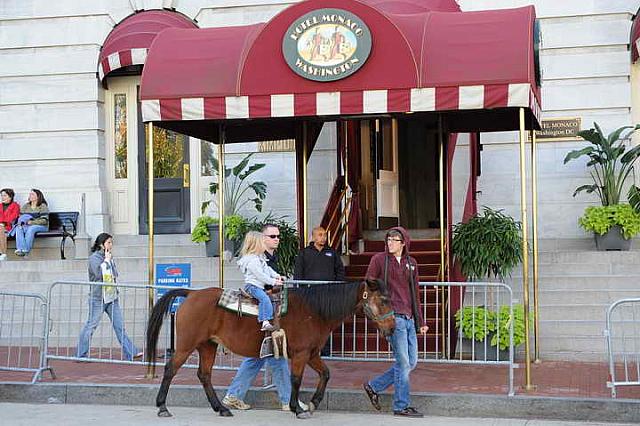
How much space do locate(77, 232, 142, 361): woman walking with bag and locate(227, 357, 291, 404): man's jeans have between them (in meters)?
2.44

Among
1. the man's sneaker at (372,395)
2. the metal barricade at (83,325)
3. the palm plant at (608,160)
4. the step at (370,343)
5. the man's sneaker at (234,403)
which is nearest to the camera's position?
the man's sneaker at (372,395)

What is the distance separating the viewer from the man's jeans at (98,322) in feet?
43.3

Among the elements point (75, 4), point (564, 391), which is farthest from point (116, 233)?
point (564, 391)

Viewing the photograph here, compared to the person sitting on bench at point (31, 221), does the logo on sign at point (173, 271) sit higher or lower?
lower

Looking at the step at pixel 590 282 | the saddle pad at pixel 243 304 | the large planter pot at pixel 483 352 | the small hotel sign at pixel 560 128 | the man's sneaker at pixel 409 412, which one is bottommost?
the man's sneaker at pixel 409 412

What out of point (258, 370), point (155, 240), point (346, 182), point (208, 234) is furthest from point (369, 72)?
point (155, 240)

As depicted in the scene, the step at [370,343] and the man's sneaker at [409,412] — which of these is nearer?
the man's sneaker at [409,412]

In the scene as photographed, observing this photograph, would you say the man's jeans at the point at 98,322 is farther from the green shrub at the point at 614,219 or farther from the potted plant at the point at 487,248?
the green shrub at the point at 614,219

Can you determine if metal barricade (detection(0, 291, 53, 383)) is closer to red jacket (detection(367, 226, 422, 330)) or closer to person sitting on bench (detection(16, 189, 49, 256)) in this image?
person sitting on bench (detection(16, 189, 49, 256))

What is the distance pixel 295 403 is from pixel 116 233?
382 inches

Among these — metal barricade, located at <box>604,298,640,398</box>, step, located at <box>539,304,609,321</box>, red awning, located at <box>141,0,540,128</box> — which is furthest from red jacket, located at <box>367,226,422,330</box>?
step, located at <box>539,304,609,321</box>

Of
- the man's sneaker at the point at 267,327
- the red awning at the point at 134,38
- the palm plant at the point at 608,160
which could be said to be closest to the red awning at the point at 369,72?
the man's sneaker at the point at 267,327

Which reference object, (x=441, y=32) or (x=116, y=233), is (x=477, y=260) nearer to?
(x=441, y=32)

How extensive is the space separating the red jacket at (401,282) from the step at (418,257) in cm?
503
